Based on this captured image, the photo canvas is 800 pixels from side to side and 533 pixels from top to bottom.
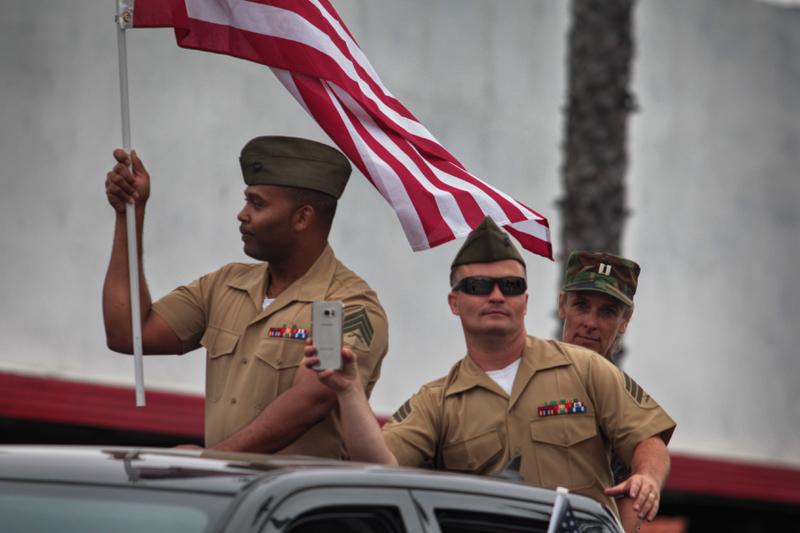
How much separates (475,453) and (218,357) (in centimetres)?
89

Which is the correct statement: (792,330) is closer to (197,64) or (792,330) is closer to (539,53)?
(539,53)

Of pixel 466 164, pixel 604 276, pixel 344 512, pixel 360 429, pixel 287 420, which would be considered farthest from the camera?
pixel 466 164

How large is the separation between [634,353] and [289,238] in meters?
8.03

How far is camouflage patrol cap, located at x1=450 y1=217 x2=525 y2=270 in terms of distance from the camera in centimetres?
519

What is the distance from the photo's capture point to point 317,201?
5.34m

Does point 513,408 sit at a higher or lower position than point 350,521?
higher

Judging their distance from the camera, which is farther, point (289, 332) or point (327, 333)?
point (289, 332)

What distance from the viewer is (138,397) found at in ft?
17.3

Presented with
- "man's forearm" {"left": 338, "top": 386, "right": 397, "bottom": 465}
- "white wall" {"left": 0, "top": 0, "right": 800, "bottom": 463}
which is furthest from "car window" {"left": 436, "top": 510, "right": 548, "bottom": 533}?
"white wall" {"left": 0, "top": 0, "right": 800, "bottom": 463}

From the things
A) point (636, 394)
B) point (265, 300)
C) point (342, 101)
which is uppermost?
point (342, 101)

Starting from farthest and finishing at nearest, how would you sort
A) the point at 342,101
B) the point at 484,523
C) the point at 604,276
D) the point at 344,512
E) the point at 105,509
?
the point at 342,101 < the point at 604,276 < the point at 484,523 < the point at 344,512 < the point at 105,509

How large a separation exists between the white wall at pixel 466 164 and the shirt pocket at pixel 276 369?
525 cm

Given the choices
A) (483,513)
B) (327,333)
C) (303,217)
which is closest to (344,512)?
(483,513)

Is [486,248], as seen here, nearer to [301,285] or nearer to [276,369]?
[301,285]
